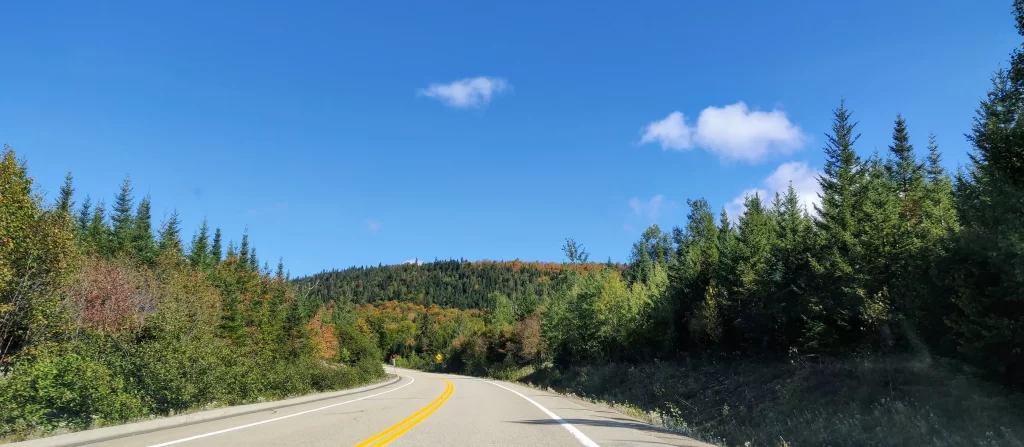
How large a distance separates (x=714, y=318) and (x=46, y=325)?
1266 inches

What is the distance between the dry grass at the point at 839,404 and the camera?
39.3 ft

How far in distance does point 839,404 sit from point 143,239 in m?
67.1

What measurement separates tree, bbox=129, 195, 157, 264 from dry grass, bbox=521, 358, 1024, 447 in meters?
46.9

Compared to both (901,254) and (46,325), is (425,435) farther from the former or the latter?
(901,254)

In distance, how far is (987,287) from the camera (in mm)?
12047

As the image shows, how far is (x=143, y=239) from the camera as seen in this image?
198ft

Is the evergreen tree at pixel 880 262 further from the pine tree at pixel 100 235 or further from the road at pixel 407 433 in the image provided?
the pine tree at pixel 100 235

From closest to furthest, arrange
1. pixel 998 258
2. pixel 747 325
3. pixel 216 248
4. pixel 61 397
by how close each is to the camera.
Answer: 1. pixel 998 258
2. pixel 61 397
3. pixel 747 325
4. pixel 216 248

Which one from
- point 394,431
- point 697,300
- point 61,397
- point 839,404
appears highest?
point 697,300

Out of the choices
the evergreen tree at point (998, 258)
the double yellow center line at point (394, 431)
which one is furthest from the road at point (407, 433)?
the evergreen tree at point (998, 258)

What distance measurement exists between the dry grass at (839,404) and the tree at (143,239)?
4693 centimetres

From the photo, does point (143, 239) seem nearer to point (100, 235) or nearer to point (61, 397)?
point (100, 235)

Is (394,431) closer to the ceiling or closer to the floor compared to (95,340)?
closer to the floor

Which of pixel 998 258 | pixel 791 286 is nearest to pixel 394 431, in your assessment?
pixel 998 258
